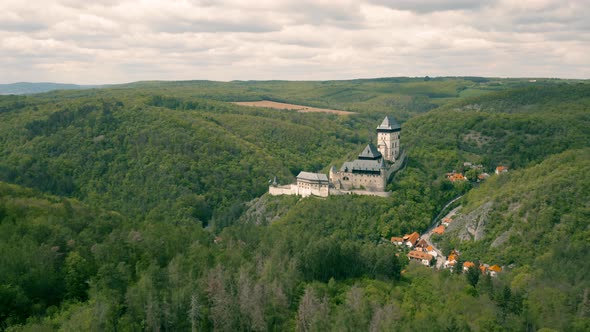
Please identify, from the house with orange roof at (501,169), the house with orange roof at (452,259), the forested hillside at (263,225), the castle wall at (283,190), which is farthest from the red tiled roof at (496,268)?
the castle wall at (283,190)

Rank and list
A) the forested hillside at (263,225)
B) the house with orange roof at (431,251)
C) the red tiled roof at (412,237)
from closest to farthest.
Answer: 1. the forested hillside at (263,225)
2. the house with orange roof at (431,251)
3. the red tiled roof at (412,237)

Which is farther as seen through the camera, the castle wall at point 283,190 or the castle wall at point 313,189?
the castle wall at point 283,190

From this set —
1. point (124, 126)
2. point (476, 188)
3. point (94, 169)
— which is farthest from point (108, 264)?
point (124, 126)

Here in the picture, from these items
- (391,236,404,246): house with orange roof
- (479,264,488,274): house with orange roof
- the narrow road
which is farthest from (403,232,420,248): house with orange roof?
(479,264,488,274): house with orange roof

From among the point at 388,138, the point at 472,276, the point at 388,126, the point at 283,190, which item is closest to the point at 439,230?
the point at 388,138

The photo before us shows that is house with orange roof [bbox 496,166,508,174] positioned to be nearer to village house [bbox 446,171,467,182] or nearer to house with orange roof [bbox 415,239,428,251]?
village house [bbox 446,171,467,182]

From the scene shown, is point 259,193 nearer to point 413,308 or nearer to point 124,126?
point 124,126

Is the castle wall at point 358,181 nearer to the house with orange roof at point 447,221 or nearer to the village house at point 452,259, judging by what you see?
the house with orange roof at point 447,221
